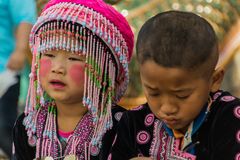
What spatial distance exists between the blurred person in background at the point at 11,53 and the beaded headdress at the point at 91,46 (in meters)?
0.42

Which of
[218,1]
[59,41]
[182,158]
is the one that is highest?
[218,1]

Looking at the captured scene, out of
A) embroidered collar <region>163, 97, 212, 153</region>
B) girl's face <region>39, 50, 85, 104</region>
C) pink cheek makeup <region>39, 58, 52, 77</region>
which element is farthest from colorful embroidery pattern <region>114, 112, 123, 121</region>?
embroidered collar <region>163, 97, 212, 153</region>

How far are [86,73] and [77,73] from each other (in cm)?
3

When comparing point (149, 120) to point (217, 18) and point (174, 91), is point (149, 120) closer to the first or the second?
point (174, 91)

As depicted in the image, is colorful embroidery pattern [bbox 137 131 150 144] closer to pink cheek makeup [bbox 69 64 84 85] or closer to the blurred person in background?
pink cheek makeup [bbox 69 64 84 85]

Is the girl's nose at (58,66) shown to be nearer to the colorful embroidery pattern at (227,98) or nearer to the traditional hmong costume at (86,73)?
the traditional hmong costume at (86,73)

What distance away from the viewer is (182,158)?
5.56ft

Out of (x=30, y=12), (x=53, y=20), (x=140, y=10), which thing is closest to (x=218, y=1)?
(x=140, y=10)

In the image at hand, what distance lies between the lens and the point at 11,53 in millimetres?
2572

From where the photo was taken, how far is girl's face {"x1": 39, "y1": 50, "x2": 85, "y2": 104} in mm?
1962

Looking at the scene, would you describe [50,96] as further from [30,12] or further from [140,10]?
[140,10]

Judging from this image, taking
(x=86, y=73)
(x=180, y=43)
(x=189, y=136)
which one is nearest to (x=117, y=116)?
(x=86, y=73)

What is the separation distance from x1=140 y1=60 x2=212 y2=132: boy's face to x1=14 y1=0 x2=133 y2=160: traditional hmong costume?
15.6 inches

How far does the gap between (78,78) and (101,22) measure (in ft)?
0.61
